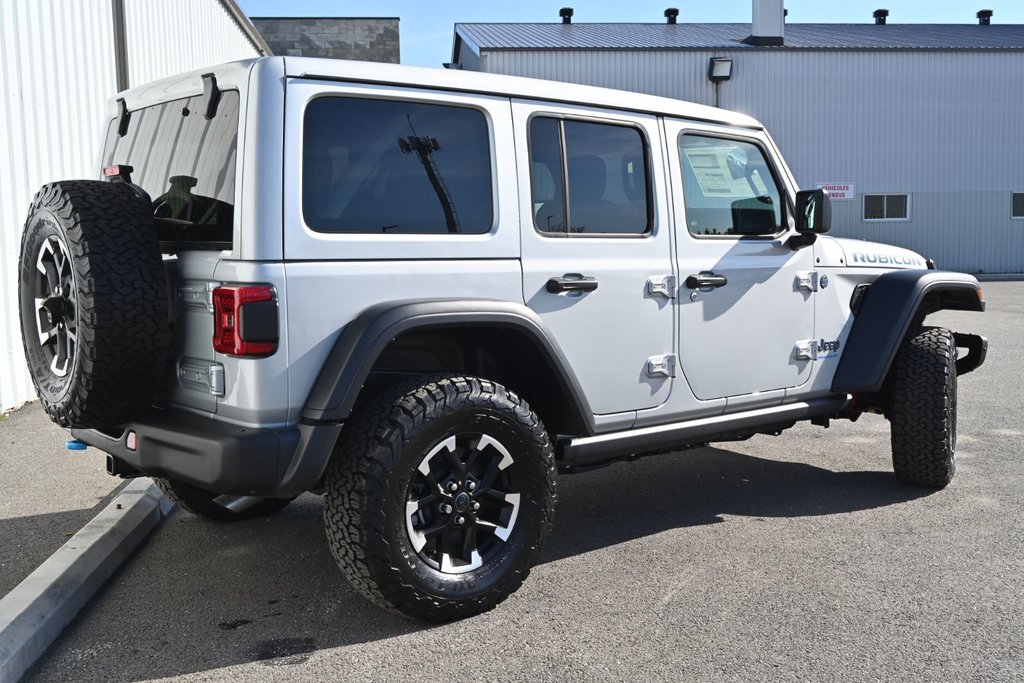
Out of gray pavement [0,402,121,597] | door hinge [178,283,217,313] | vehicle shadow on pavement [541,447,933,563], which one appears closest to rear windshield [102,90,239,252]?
door hinge [178,283,217,313]

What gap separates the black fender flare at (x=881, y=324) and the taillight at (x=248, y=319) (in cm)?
327

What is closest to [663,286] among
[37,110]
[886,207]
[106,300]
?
[106,300]

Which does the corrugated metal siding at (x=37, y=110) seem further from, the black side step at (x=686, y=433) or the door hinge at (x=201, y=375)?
the black side step at (x=686, y=433)

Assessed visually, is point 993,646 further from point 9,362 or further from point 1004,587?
point 9,362

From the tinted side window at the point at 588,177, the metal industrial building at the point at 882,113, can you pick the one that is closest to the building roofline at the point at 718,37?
the metal industrial building at the point at 882,113

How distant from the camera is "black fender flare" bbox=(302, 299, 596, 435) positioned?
3.33 m

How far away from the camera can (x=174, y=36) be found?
484 inches

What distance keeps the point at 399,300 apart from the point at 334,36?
98.5 feet

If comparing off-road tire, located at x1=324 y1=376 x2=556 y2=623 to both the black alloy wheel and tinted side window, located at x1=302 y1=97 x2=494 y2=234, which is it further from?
tinted side window, located at x1=302 y1=97 x2=494 y2=234

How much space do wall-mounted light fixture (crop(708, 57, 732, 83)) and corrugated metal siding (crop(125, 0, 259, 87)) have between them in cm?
1211

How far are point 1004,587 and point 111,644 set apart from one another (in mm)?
3440

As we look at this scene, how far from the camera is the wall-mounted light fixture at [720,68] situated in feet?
79.0

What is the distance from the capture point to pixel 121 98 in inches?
173

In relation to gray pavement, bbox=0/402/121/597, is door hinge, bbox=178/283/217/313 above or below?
above
